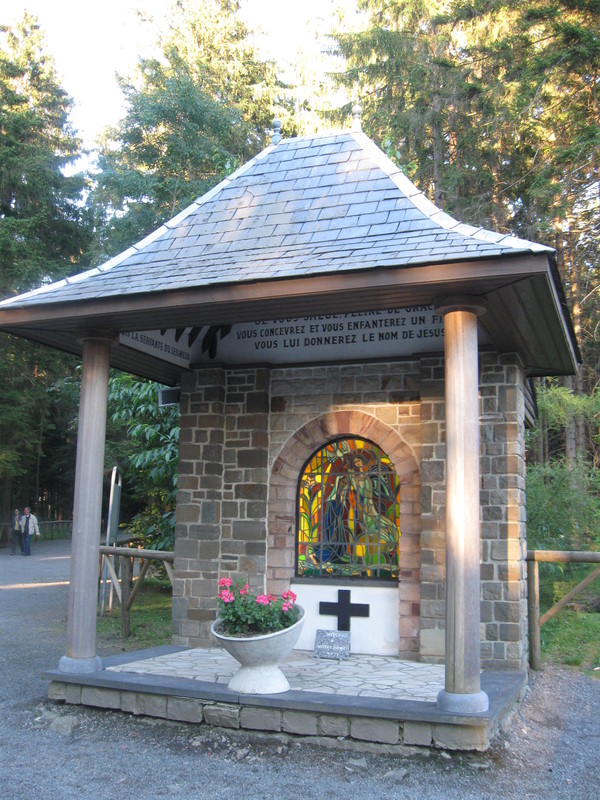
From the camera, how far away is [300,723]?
5480 mm

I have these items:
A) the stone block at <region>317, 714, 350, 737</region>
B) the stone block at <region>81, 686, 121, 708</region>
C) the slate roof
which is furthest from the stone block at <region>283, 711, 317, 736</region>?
the slate roof

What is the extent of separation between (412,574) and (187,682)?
2386 millimetres

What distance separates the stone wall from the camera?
7.17m

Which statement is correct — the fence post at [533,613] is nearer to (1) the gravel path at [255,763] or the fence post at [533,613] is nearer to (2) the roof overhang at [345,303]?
(1) the gravel path at [255,763]

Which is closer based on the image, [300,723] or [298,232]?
[300,723]

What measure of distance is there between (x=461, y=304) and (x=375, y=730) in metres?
2.88

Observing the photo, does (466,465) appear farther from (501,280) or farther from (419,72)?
(419,72)

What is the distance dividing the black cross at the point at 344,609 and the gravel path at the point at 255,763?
5.45 feet

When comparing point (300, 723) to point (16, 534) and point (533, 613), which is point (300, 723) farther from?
point (16, 534)

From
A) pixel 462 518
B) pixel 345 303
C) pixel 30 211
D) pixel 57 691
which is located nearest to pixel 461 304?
pixel 345 303

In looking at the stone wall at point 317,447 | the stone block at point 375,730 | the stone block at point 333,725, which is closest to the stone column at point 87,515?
the stone wall at point 317,447

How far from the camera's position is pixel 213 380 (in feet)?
27.5

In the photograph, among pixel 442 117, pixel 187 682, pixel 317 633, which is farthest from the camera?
pixel 442 117

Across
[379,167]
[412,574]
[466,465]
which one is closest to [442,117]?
[379,167]
